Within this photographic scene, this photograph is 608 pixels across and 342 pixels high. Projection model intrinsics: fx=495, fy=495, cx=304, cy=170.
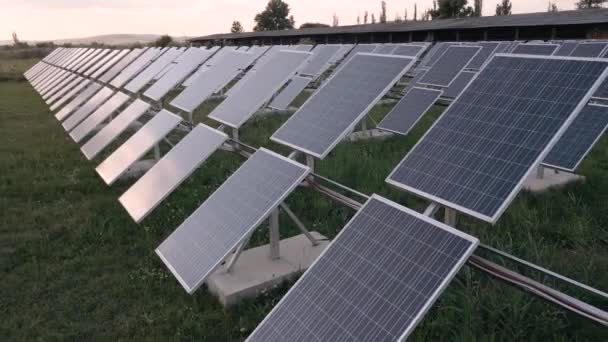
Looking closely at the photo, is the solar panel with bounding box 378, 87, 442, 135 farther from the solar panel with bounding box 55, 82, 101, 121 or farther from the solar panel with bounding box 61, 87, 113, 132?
the solar panel with bounding box 55, 82, 101, 121

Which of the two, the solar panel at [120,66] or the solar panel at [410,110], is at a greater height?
the solar panel at [120,66]

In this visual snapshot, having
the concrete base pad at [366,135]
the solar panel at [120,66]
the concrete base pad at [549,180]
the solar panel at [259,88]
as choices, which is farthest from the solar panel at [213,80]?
the solar panel at [120,66]

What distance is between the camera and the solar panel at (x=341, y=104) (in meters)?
4.25

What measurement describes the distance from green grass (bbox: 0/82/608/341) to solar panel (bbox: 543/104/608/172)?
50cm

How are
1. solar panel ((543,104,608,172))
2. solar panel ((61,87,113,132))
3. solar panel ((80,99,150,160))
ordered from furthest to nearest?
solar panel ((61,87,113,132)) < solar panel ((80,99,150,160)) < solar panel ((543,104,608,172))

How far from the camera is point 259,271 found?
4.49 metres

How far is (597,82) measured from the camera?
285 cm

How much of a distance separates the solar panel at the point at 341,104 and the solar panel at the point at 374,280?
1.18 m

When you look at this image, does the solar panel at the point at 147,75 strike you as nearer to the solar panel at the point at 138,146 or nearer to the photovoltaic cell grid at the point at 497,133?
the solar panel at the point at 138,146

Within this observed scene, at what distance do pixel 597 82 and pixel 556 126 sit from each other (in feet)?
1.30

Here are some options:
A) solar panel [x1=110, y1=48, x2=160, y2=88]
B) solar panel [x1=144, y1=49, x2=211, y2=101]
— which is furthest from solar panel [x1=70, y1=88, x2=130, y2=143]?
solar panel [x1=110, y1=48, x2=160, y2=88]

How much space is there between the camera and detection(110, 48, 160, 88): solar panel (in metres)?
12.5

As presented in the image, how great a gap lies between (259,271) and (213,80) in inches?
165

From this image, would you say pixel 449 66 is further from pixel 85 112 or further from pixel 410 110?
pixel 85 112
